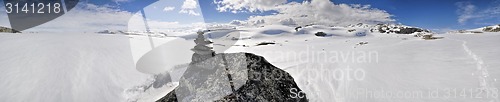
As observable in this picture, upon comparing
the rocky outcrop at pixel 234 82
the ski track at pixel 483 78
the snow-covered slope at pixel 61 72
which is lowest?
the ski track at pixel 483 78

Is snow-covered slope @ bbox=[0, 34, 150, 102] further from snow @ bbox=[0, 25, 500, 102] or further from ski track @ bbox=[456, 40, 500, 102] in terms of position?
ski track @ bbox=[456, 40, 500, 102]

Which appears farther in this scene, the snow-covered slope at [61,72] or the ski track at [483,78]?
the ski track at [483,78]

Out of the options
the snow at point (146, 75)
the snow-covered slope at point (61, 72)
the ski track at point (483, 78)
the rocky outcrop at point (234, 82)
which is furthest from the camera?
the ski track at point (483, 78)

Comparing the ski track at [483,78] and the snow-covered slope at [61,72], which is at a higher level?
the snow-covered slope at [61,72]

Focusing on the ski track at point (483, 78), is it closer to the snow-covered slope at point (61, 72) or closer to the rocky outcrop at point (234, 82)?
the rocky outcrop at point (234, 82)

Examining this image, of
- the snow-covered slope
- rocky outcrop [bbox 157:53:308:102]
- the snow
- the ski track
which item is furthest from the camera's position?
the ski track

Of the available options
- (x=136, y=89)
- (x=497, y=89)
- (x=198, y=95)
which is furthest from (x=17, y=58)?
(x=497, y=89)

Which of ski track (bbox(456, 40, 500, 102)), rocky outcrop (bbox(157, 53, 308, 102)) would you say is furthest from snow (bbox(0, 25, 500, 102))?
rocky outcrop (bbox(157, 53, 308, 102))

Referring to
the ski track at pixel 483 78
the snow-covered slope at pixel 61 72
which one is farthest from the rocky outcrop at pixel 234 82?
the ski track at pixel 483 78

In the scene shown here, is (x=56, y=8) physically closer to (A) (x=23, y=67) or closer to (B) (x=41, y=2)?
(B) (x=41, y=2)
